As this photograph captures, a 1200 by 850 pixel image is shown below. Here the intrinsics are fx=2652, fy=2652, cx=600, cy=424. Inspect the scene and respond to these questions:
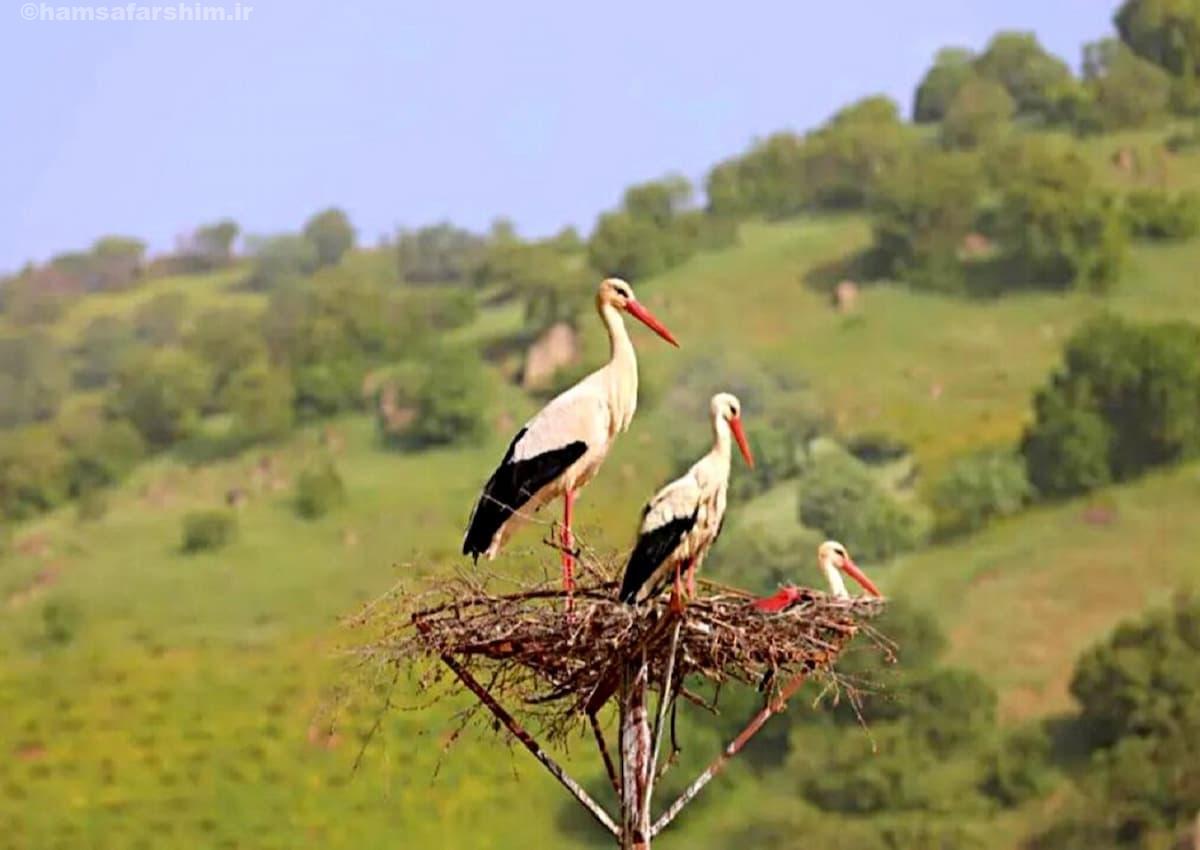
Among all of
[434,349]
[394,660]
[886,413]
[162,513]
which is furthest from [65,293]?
[394,660]

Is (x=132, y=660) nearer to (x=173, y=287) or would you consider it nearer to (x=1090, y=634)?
(x=1090, y=634)

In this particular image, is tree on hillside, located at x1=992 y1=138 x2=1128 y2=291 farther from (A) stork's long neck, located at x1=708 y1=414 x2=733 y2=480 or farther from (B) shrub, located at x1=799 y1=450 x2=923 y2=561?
(A) stork's long neck, located at x1=708 y1=414 x2=733 y2=480

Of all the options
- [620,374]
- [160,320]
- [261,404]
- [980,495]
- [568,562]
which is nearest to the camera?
[568,562]

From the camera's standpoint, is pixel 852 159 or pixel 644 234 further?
pixel 852 159

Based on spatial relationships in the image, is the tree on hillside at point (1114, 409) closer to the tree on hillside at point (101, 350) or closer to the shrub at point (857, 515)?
the shrub at point (857, 515)

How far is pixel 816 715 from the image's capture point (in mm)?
68375

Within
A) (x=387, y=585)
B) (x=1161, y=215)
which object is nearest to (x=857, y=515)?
(x=387, y=585)

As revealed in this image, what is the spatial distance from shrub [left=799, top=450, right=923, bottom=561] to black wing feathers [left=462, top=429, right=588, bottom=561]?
66.7m

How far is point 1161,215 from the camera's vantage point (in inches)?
4237

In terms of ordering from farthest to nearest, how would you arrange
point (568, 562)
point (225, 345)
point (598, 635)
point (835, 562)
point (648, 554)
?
point (225, 345) → point (835, 562) → point (568, 562) → point (648, 554) → point (598, 635)

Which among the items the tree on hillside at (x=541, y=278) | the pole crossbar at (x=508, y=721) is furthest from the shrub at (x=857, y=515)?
the pole crossbar at (x=508, y=721)

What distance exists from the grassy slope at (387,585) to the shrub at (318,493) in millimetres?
845

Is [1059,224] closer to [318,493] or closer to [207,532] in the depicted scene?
[318,493]

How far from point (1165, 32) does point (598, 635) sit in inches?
5583
